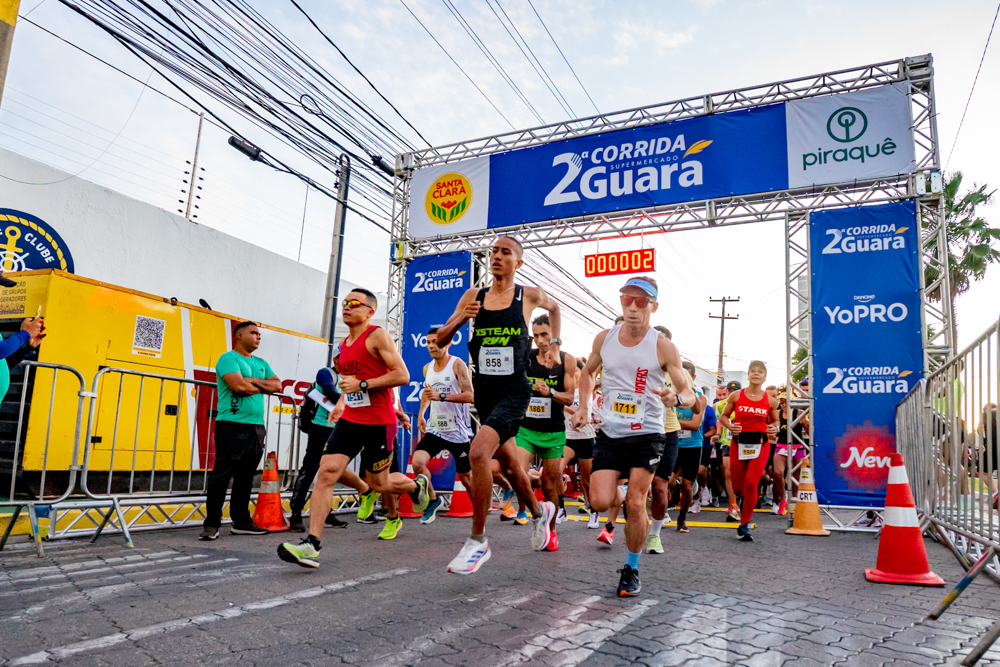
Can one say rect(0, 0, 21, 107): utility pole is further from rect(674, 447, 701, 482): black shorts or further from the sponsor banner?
the sponsor banner

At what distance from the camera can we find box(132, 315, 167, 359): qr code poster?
9133mm

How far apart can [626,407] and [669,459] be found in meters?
2.11

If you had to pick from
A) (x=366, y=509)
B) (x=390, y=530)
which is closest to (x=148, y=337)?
(x=366, y=509)

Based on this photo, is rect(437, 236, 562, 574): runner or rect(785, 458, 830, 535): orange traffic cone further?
rect(785, 458, 830, 535): orange traffic cone

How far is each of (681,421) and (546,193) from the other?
511 centimetres

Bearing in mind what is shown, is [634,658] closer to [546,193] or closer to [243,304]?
[546,193]

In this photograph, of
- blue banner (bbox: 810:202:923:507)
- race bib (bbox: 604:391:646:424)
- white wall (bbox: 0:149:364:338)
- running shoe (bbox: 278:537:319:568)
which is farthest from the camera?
white wall (bbox: 0:149:364:338)

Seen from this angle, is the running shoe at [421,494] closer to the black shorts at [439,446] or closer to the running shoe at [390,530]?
the black shorts at [439,446]

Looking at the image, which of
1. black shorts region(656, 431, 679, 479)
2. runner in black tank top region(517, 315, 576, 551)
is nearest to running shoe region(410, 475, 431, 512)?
runner in black tank top region(517, 315, 576, 551)

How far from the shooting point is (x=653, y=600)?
12.2ft

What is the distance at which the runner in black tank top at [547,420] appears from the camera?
6457 mm

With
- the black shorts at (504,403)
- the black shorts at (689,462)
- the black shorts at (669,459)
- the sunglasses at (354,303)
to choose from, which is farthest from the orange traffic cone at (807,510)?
the sunglasses at (354,303)

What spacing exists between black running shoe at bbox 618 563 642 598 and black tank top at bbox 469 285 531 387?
4.57 feet

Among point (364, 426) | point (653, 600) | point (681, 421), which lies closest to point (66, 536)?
point (364, 426)
